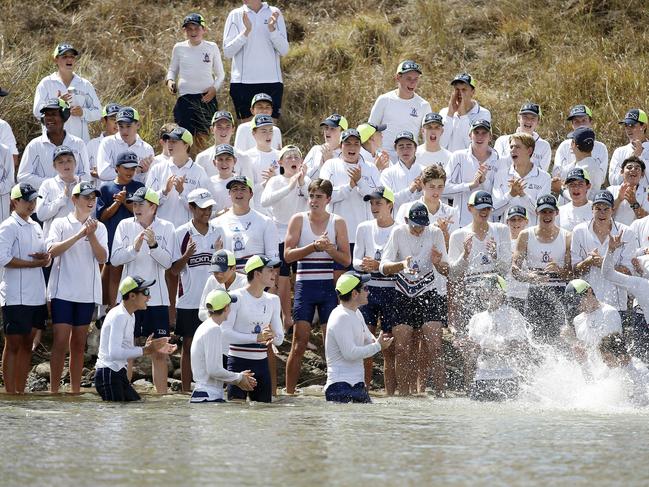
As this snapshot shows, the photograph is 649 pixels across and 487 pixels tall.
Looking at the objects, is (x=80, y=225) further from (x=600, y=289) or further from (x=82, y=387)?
(x=600, y=289)

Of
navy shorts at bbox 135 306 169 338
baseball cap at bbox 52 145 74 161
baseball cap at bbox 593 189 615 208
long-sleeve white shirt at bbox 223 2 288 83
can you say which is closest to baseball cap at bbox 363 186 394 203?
baseball cap at bbox 593 189 615 208

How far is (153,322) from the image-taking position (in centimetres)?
1370

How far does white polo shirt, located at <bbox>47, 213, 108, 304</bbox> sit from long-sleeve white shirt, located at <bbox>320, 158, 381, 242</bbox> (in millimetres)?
2571

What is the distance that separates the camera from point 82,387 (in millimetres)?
15164

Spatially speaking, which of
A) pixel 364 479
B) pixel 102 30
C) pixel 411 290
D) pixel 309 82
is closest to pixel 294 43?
pixel 309 82

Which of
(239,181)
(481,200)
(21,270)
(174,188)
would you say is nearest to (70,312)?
(21,270)

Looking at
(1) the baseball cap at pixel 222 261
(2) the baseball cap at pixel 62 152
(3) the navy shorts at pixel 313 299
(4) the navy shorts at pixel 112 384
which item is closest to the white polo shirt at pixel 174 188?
(2) the baseball cap at pixel 62 152

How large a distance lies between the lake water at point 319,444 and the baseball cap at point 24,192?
214cm

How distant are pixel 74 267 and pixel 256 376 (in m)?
2.34

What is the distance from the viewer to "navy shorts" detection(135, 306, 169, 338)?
44.9 feet

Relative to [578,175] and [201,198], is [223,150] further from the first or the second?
A: [578,175]

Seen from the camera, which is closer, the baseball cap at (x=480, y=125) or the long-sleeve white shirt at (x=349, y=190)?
the long-sleeve white shirt at (x=349, y=190)

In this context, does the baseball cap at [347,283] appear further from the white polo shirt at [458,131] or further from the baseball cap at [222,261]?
the white polo shirt at [458,131]

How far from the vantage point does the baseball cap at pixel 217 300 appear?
12.2m
